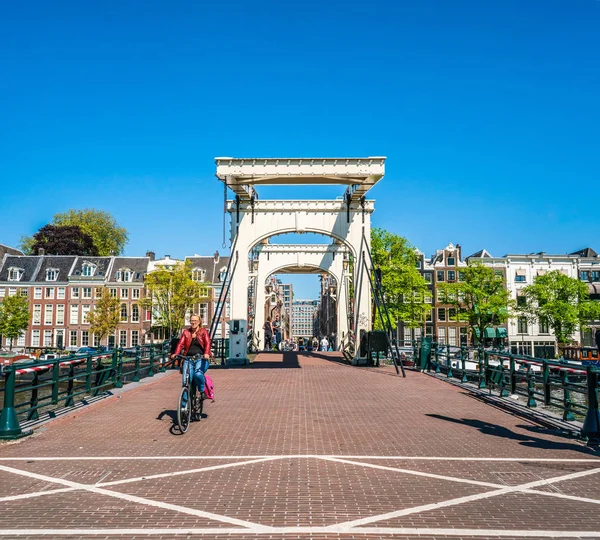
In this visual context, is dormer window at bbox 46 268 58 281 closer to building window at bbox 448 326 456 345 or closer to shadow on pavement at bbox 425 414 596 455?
building window at bbox 448 326 456 345

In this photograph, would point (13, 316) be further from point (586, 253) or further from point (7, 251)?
point (586, 253)

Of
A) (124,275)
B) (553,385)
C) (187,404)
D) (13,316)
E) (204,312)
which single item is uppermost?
(124,275)

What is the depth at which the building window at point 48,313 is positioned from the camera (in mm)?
56031

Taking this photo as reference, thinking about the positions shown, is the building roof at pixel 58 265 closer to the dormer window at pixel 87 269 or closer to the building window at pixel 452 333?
the dormer window at pixel 87 269

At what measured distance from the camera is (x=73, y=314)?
55.8m

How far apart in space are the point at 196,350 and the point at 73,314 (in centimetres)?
5268

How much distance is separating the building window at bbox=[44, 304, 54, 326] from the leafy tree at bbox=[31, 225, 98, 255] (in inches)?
261

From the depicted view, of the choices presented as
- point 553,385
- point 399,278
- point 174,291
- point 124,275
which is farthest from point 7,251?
point 553,385

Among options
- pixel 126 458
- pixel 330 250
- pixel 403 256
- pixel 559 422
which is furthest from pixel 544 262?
pixel 126 458

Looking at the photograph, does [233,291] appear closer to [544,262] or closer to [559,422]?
[559,422]

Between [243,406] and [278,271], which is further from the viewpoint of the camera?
[278,271]

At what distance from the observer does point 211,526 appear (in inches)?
167

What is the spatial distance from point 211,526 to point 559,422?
6.90m

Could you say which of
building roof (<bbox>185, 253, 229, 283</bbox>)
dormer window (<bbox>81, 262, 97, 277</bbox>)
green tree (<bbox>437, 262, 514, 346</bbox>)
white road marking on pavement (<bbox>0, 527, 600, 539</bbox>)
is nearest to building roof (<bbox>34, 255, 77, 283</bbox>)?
dormer window (<bbox>81, 262, 97, 277</bbox>)
